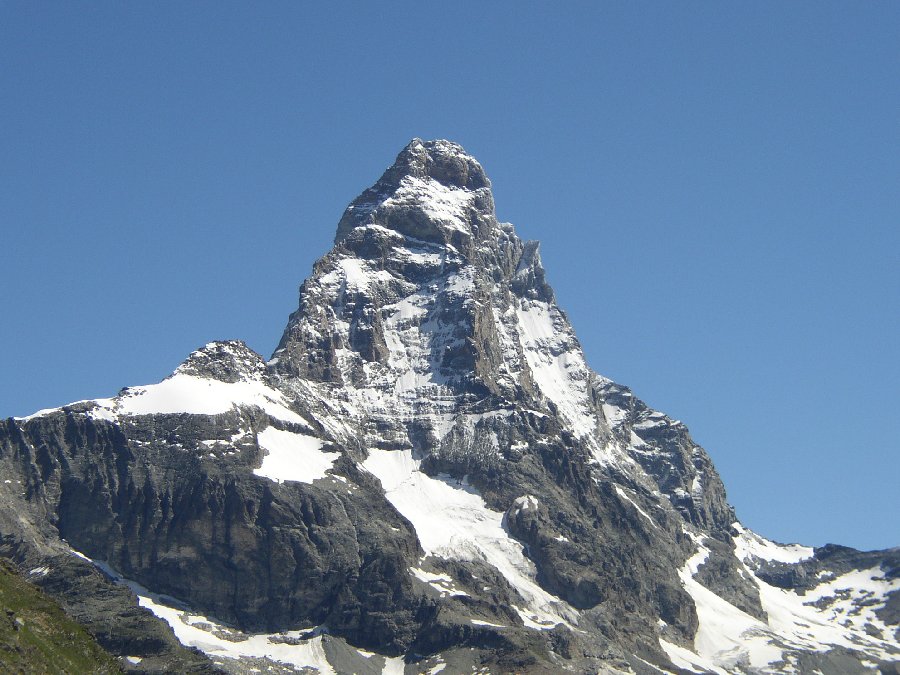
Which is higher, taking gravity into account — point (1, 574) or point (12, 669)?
point (1, 574)

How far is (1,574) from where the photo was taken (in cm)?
14250

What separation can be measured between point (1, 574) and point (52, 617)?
6216mm

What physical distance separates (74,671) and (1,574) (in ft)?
43.0

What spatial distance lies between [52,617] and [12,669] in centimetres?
2016

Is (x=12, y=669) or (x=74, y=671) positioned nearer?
(x=12, y=669)

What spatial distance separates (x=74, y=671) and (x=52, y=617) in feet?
32.7

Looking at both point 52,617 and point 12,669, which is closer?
point 12,669

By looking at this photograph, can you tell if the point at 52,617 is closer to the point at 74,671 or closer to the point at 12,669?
the point at 74,671

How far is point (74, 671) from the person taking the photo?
135625 millimetres

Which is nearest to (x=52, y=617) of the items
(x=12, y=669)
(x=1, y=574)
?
(x=1, y=574)

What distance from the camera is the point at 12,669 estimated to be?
124062 mm

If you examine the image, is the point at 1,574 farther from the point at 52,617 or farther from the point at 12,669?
the point at 12,669
